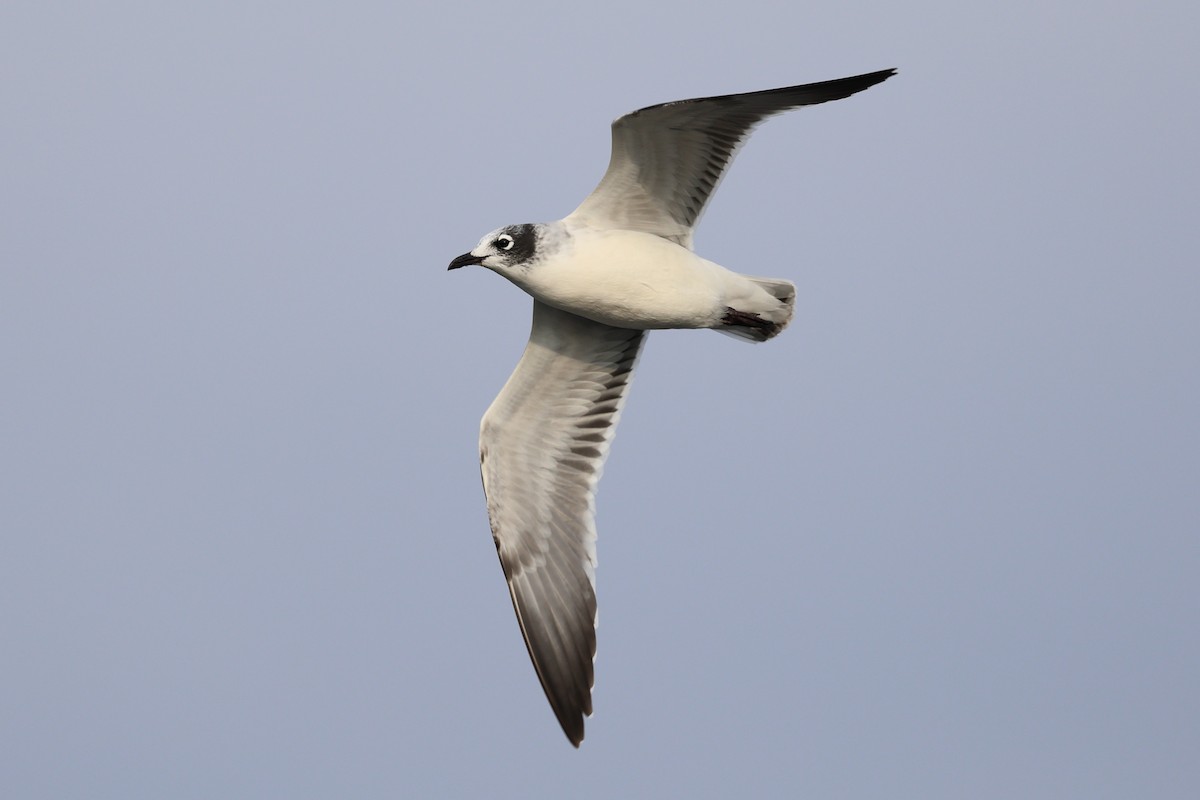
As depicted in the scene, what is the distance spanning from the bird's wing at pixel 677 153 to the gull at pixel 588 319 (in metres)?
0.01

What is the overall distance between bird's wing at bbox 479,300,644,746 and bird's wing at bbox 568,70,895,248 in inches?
47.6

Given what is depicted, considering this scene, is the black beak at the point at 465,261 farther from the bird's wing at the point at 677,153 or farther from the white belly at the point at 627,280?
the bird's wing at the point at 677,153

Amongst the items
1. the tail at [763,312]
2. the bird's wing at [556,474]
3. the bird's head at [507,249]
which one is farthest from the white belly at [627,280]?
the bird's wing at [556,474]

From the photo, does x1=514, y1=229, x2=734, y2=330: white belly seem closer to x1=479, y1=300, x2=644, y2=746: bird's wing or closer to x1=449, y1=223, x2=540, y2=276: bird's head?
x1=449, y1=223, x2=540, y2=276: bird's head

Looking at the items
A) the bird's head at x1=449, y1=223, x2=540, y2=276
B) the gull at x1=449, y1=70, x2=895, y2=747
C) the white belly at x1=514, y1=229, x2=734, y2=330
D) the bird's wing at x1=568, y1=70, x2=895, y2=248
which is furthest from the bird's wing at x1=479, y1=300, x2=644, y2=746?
the bird's wing at x1=568, y1=70, x2=895, y2=248

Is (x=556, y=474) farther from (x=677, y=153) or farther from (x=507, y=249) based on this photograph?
(x=677, y=153)

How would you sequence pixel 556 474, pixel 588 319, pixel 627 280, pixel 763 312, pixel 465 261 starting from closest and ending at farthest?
pixel 627 280 → pixel 465 261 → pixel 763 312 → pixel 588 319 → pixel 556 474

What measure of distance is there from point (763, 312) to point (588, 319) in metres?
1.42

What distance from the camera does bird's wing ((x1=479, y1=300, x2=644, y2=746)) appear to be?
→ 11680mm

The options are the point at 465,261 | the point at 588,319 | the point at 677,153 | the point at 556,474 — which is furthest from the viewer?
the point at 556,474

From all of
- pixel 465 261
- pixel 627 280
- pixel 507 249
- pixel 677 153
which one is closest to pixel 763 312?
pixel 627 280

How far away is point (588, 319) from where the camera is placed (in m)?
11.8

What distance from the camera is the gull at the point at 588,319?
10.5 meters

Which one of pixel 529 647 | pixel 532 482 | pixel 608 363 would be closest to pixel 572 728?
pixel 529 647
